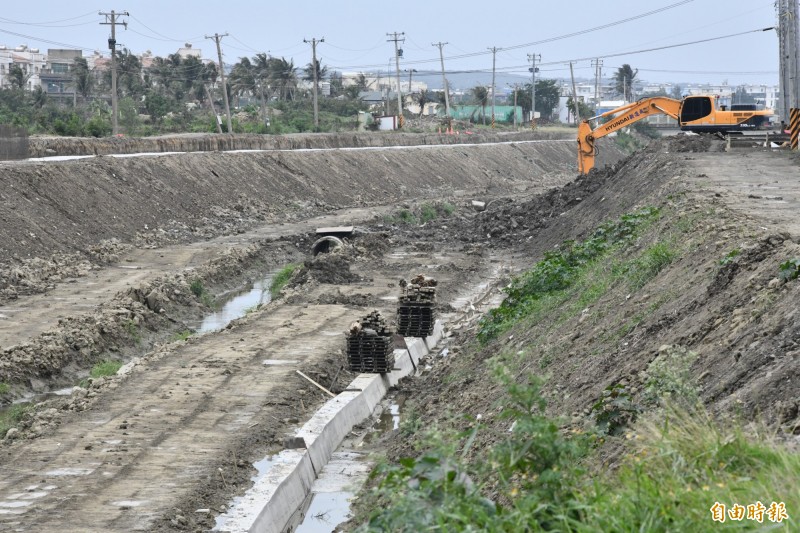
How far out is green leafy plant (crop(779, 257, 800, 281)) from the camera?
954cm

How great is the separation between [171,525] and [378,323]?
25.3 feet

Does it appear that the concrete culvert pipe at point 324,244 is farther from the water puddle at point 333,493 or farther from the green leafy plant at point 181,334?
the water puddle at point 333,493

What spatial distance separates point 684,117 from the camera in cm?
4441

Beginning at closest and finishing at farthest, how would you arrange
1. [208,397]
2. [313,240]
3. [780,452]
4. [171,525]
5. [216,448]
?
[780,452], [171,525], [216,448], [208,397], [313,240]

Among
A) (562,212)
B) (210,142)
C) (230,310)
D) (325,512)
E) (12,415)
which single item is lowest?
(325,512)

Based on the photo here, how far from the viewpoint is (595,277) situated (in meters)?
17.4

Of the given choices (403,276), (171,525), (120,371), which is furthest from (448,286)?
(171,525)

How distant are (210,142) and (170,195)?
529 inches

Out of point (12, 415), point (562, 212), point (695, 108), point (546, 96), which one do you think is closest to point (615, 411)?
point (12, 415)

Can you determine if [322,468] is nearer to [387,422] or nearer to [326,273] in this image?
[387,422]

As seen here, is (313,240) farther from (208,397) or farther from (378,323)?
(208,397)

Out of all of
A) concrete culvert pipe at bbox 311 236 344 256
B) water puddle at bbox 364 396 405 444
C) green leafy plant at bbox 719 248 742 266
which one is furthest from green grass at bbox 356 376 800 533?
concrete culvert pipe at bbox 311 236 344 256

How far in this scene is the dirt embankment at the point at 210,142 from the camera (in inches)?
1713

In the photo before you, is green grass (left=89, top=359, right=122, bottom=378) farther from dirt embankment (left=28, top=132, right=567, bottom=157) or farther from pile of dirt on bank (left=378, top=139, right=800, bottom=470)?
dirt embankment (left=28, top=132, right=567, bottom=157)
